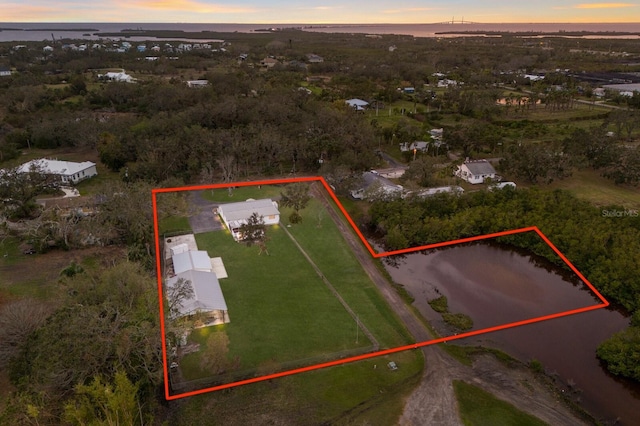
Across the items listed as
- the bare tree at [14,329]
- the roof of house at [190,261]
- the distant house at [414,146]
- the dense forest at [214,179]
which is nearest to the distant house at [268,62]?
the dense forest at [214,179]

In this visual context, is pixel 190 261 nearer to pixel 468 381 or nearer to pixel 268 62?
pixel 468 381

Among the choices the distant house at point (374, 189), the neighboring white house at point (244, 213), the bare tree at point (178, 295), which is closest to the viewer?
the bare tree at point (178, 295)

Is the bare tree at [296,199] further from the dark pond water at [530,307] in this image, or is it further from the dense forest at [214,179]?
the dark pond water at [530,307]

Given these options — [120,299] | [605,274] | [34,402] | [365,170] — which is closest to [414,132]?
[365,170]

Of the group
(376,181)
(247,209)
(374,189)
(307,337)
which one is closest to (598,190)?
(376,181)

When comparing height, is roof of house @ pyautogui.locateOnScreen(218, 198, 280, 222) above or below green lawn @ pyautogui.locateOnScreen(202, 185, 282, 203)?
above

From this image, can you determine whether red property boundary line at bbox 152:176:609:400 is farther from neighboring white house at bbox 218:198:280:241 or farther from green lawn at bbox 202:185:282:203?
neighboring white house at bbox 218:198:280:241

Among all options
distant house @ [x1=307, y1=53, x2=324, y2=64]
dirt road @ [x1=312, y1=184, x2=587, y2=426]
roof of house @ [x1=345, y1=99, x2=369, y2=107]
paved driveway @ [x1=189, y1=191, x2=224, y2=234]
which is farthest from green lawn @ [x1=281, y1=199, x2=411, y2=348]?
distant house @ [x1=307, y1=53, x2=324, y2=64]
